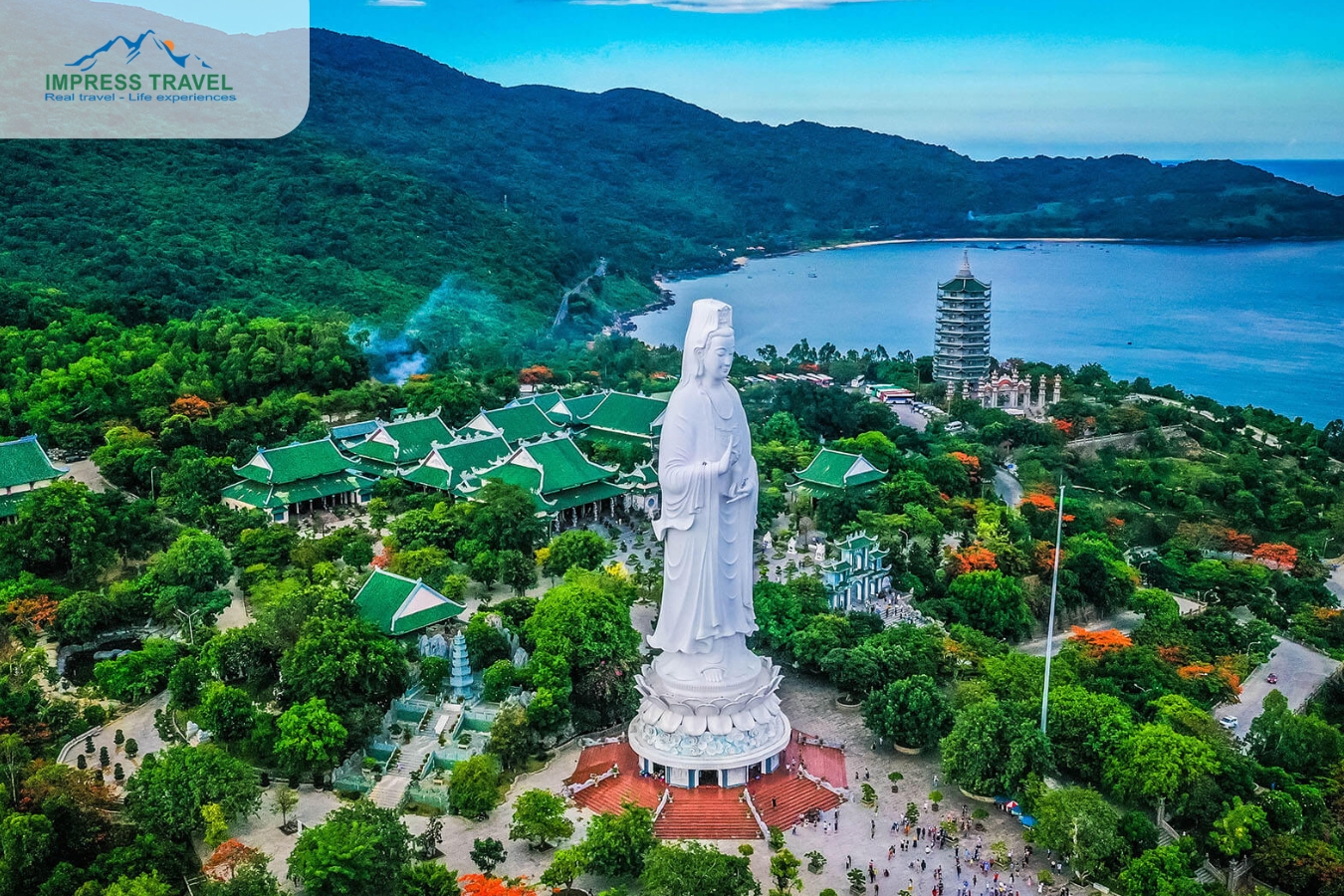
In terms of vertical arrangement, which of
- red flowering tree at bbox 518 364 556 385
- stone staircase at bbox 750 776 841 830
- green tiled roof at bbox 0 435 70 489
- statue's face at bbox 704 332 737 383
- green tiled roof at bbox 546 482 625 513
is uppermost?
statue's face at bbox 704 332 737 383

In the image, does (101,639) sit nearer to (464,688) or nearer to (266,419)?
(464,688)

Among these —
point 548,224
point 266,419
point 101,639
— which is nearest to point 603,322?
point 548,224

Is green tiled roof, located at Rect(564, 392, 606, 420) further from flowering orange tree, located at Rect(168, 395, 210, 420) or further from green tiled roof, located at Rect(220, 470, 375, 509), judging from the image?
flowering orange tree, located at Rect(168, 395, 210, 420)

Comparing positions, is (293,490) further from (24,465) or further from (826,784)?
(826,784)

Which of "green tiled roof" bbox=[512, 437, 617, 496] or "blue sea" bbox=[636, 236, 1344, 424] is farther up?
"green tiled roof" bbox=[512, 437, 617, 496]

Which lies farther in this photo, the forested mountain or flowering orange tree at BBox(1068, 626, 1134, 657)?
the forested mountain

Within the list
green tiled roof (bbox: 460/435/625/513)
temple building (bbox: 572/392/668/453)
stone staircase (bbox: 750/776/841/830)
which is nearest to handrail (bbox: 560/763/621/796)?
stone staircase (bbox: 750/776/841/830)

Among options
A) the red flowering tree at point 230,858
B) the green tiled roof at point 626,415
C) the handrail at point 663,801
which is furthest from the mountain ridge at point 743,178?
the red flowering tree at point 230,858

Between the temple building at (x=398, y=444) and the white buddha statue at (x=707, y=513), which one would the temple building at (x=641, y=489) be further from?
the white buddha statue at (x=707, y=513)

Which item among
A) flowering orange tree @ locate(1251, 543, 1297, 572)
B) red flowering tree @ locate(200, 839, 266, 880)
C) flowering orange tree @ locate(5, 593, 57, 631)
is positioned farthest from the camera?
flowering orange tree @ locate(1251, 543, 1297, 572)
